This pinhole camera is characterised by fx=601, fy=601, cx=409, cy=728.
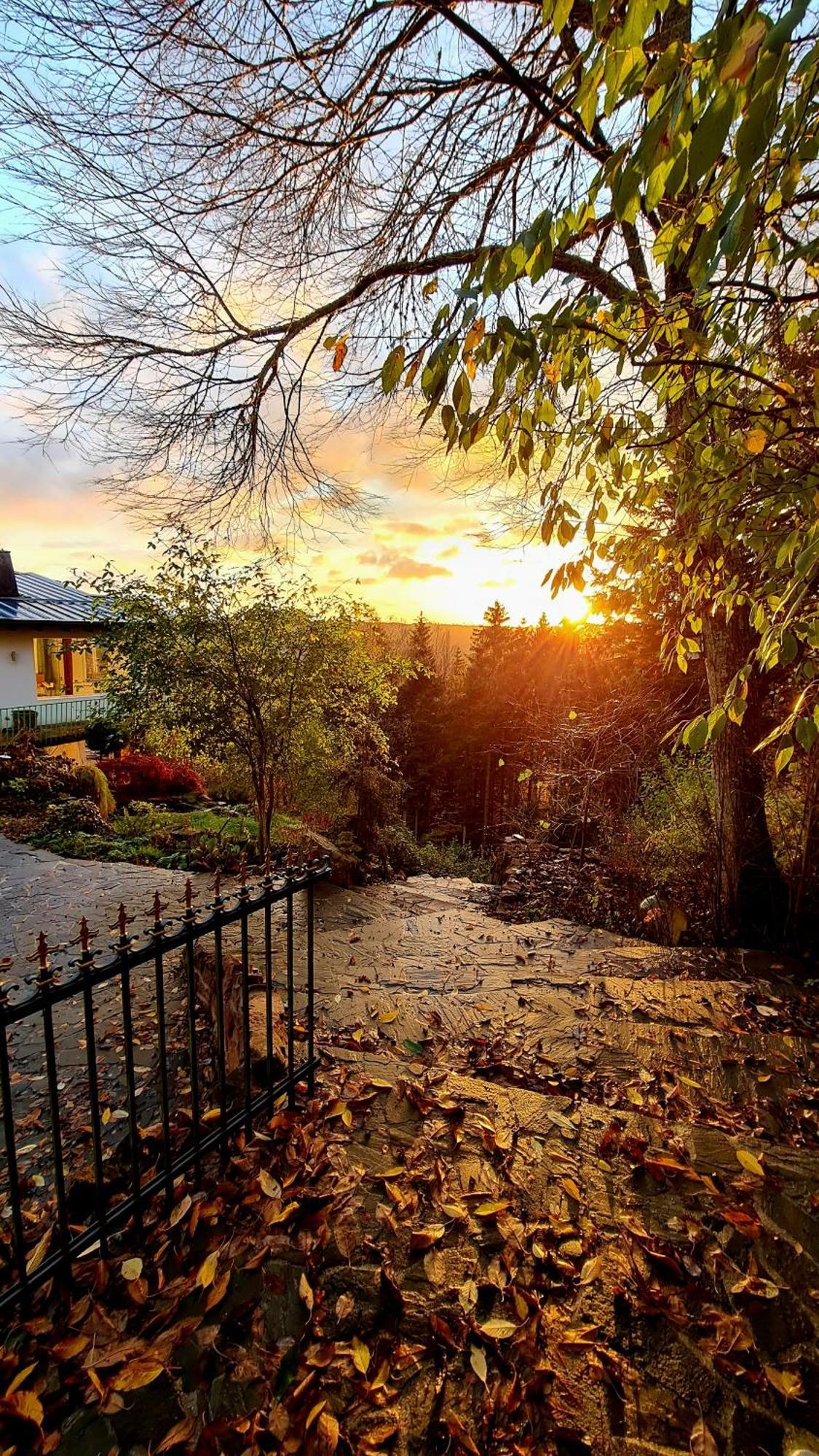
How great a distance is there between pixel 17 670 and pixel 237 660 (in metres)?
16.4

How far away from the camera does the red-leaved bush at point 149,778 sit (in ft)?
44.0

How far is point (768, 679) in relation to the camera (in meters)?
5.70

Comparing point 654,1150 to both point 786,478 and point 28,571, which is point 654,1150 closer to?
point 786,478

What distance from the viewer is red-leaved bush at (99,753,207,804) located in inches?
528

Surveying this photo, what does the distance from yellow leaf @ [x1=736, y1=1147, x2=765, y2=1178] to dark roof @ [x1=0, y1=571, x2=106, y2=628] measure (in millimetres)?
19085

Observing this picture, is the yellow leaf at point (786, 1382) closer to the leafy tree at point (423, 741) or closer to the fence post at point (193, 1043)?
the fence post at point (193, 1043)

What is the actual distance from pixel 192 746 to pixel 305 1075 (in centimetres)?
575

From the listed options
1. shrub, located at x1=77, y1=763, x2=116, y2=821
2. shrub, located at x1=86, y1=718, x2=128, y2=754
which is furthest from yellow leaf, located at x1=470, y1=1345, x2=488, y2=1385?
shrub, located at x1=86, y1=718, x2=128, y2=754

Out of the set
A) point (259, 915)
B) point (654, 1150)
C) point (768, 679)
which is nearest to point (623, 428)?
point (654, 1150)

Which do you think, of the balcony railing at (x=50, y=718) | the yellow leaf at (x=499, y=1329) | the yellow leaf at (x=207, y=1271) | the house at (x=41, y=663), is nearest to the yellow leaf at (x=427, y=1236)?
the yellow leaf at (x=499, y=1329)

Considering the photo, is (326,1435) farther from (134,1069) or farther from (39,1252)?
(134,1069)

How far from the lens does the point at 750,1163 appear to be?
2.26 m

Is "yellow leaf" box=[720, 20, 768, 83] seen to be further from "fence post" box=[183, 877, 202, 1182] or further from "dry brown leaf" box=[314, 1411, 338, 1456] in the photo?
"dry brown leaf" box=[314, 1411, 338, 1456]

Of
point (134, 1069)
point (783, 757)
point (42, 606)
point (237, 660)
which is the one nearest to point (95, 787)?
point (237, 660)
